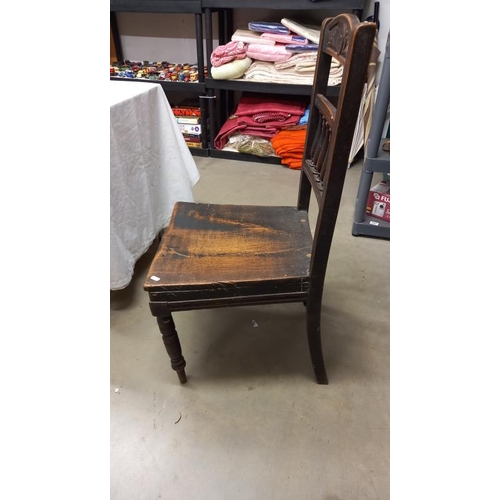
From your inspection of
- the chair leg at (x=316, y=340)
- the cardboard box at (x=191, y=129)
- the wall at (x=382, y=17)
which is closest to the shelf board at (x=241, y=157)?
the cardboard box at (x=191, y=129)

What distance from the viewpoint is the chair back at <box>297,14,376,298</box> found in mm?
567

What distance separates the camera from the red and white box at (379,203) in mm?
1639

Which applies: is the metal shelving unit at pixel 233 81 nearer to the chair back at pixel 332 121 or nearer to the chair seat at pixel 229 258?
the chair back at pixel 332 121

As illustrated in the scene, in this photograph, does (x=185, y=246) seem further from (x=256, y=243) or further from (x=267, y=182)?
(x=267, y=182)

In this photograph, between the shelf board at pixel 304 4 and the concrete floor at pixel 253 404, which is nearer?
the concrete floor at pixel 253 404

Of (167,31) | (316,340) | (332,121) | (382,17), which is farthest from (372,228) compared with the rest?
(167,31)

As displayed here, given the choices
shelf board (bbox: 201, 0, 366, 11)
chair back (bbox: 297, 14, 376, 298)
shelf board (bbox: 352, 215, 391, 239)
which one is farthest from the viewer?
shelf board (bbox: 201, 0, 366, 11)

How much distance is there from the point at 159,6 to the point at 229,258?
6.62ft

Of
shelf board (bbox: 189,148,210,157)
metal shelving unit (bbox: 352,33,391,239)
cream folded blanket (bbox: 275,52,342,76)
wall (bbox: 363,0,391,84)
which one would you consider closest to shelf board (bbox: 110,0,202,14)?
cream folded blanket (bbox: 275,52,342,76)

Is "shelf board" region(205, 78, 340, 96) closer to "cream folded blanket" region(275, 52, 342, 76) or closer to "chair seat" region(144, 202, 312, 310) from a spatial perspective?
"cream folded blanket" region(275, 52, 342, 76)

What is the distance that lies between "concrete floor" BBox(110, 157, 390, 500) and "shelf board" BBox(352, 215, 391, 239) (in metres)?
0.33

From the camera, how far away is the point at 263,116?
2.25 meters

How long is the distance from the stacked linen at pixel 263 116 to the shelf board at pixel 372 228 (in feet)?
3.14

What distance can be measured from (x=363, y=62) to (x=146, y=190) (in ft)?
2.98
